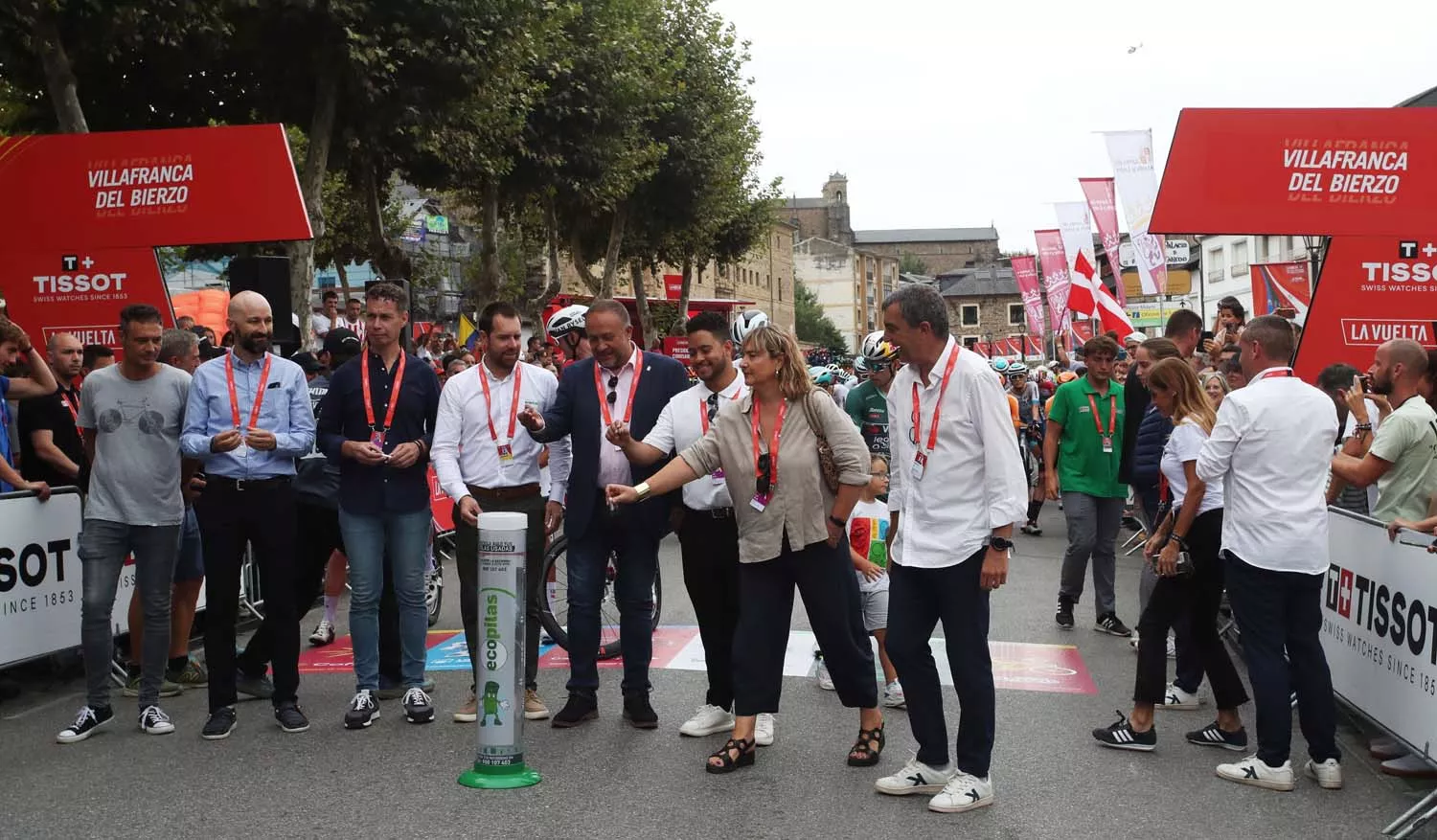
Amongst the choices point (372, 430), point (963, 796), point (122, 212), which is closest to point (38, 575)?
point (372, 430)

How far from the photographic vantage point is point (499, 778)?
574 centimetres

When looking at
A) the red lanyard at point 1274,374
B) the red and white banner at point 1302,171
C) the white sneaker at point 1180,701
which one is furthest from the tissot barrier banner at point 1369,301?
the red lanyard at point 1274,374

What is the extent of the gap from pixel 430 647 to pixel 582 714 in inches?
96.8

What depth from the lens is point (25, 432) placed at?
316 inches

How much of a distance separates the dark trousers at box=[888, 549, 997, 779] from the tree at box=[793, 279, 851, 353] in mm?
116600

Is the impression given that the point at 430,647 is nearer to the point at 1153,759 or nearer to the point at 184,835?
the point at 184,835

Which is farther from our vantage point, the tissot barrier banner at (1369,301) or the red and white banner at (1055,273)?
the red and white banner at (1055,273)

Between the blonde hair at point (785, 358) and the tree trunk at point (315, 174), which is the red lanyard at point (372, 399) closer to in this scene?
the blonde hair at point (785, 358)

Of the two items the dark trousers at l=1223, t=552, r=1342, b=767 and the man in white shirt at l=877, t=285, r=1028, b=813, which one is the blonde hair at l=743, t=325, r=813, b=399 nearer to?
the man in white shirt at l=877, t=285, r=1028, b=813

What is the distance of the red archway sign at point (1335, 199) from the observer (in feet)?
33.5

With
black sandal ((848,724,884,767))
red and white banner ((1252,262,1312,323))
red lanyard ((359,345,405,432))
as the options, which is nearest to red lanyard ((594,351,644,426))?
red lanyard ((359,345,405,432))

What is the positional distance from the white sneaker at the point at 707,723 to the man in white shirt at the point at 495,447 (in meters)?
0.83

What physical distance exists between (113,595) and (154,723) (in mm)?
649

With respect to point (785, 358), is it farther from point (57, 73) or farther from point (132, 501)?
point (57, 73)
